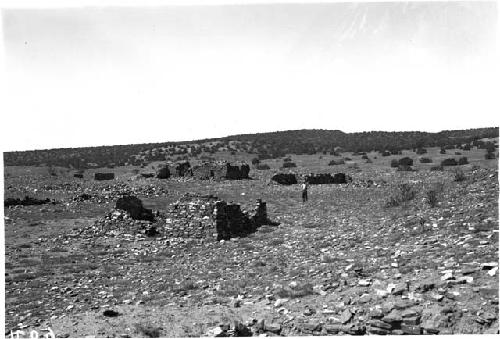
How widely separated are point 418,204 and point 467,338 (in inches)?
424

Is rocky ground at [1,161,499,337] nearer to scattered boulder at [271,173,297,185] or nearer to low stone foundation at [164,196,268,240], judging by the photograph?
low stone foundation at [164,196,268,240]

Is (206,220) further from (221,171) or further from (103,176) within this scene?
(103,176)

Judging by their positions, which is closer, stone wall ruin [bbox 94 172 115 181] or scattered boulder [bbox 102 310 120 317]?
scattered boulder [bbox 102 310 120 317]

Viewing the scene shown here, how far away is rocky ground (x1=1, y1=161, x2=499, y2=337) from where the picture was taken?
29.9 feet

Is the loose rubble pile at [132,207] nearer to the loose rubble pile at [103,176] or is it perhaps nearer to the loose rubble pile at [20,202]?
the loose rubble pile at [20,202]

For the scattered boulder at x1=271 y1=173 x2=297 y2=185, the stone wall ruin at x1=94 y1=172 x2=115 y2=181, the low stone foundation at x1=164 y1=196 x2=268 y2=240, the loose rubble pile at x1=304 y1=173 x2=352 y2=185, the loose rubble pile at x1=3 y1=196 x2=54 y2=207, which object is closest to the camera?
the low stone foundation at x1=164 y1=196 x2=268 y2=240

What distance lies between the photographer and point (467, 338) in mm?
7828

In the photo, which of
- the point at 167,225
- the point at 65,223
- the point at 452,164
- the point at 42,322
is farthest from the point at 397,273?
the point at 452,164

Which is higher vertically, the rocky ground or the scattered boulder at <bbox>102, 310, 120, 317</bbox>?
the rocky ground

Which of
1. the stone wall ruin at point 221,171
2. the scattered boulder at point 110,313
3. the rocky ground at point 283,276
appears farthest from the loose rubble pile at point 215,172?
the scattered boulder at point 110,313

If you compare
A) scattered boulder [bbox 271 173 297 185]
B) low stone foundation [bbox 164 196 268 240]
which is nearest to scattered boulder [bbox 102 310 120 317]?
low stone foundation [bbox 164 196 268 240]

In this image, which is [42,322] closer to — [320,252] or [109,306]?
[109,306]

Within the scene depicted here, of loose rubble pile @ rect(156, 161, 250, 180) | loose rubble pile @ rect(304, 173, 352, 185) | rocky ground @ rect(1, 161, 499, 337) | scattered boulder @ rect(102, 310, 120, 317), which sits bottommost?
scattered boulder @ rect(102, 310, 120, 317)

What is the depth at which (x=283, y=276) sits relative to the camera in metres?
12.4
